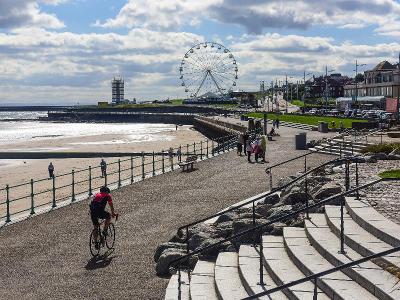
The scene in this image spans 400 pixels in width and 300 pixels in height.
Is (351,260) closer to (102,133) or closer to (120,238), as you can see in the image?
(120,238)

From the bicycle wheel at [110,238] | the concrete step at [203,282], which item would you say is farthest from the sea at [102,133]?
the concrete step at [203,282]

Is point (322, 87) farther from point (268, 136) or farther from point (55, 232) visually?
point (55, 232)

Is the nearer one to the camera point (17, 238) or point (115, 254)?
point (115, 254)

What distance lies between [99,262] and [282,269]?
16.1 ft

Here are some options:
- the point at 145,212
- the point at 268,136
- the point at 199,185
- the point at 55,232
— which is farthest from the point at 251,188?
the point at 268,136

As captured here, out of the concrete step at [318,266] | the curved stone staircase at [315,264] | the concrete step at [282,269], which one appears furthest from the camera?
the concrete step at [282,269]

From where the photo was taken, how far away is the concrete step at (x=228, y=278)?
8781mm

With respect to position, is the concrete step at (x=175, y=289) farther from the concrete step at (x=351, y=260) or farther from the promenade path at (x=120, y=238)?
the concrete step at (x=351, y=260)

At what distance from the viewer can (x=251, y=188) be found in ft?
68.3

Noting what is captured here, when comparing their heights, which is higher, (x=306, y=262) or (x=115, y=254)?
(x=306, y=262)

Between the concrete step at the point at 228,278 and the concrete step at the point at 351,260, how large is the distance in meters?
1.28

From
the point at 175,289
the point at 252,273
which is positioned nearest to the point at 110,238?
the point at 175,289

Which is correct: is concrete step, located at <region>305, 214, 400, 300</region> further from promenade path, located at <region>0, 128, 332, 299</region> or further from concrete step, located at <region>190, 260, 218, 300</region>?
promenade path, located at <region>0, 128, 332, 299</region>

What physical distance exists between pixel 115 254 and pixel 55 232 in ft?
9.94
